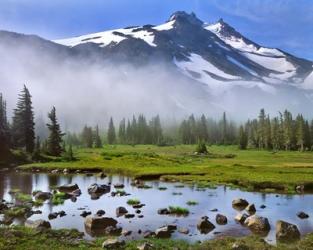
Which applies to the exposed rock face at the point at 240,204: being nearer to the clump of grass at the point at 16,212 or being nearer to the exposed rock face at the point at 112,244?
the clump of grass at the point at 16,212

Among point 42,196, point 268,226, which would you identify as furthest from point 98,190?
point 268,226

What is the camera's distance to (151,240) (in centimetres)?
3869

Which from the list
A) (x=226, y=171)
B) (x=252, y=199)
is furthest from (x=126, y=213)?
(x=226, y=171)

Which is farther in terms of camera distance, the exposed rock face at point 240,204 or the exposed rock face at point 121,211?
the exposed rock face at point 240,204

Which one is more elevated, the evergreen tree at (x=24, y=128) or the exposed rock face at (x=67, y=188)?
the evergreen tree at (x=24, y=128)

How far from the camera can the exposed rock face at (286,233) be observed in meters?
40.3

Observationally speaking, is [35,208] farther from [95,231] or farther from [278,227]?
[278,227]

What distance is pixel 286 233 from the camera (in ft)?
134

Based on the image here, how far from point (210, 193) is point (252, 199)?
8.13 meters

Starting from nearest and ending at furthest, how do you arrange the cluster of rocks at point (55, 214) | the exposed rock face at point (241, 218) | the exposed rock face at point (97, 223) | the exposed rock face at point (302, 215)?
the exposed rock face at point (97, 223), the exposed rock face at point (241, 218), the cluster of rocks at point (55, 214), the exposed rock face at point (302, 215)

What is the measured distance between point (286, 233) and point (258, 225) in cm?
396

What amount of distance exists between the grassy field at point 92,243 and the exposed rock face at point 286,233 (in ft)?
6.98

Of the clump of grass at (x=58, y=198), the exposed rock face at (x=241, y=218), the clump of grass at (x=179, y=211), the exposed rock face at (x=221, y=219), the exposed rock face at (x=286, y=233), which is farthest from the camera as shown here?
the clump of grass at (x=58, y=198)

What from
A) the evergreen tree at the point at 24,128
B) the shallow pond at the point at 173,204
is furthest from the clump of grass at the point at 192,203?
the evergreen tree at the point at 24,128
